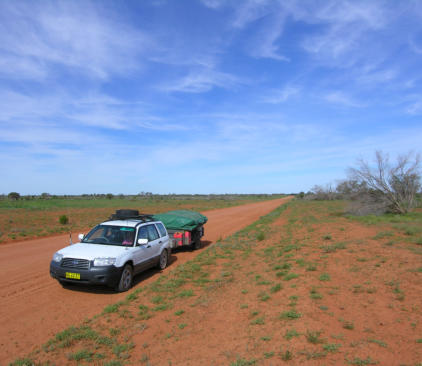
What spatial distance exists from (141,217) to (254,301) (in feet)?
15.1

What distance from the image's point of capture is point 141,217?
9.05m

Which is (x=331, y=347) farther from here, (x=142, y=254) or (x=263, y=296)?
(x=142, y=254)

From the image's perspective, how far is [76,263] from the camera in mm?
→ 6492

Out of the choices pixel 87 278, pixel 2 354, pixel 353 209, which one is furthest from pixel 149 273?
pixel 353 209

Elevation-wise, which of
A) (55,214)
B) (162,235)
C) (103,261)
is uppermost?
(162,235)

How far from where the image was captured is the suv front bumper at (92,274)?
634 cm

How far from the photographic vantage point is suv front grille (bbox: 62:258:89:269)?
644 centimetres

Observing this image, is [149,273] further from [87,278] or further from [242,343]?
[242,343]

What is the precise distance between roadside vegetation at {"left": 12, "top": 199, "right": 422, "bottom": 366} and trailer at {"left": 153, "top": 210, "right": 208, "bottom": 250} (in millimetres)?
2406

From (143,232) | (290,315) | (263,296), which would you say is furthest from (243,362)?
(143,232)

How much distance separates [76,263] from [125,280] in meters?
1.25

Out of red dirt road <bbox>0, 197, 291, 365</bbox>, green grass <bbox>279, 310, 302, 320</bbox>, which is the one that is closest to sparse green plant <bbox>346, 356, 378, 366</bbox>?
green grass <bbox>279, 310, 302, 320</bbox>

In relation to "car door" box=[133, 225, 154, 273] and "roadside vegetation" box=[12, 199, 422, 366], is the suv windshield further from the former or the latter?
"roadside vegetation" box=[12, 199, 422, 366]

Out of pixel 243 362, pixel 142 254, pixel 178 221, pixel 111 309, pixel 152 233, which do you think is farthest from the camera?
pixel 178 221
